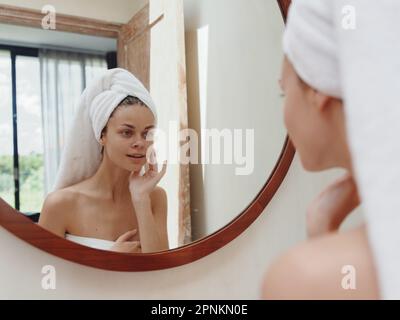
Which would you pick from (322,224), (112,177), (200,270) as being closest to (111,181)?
(112,177)

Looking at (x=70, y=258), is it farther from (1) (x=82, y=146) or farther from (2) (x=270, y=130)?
(2) (x=270, y=130)

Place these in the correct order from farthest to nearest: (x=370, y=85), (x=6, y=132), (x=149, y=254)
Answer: (x=149, y=254)
(x=6, y=132)
(x=370, y=85)

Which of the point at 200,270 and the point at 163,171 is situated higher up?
the point at 163,171

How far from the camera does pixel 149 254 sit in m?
0.70

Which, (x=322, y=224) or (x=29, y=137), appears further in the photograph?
(x=29, y=137)

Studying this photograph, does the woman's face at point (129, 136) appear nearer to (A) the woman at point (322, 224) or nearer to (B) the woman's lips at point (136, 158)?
(B) the woman's lips at point (136, 158)

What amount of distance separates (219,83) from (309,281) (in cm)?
50

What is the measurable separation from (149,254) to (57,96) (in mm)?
308

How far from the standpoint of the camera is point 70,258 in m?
0.64

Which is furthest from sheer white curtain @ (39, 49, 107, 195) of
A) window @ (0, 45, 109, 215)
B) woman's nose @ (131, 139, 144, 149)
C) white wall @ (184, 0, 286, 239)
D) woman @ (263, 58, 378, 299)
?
woman @ (263, 58, 378, 299)

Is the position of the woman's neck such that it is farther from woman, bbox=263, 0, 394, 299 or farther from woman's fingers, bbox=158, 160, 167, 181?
woman, bbox=263, 0, 394, 299

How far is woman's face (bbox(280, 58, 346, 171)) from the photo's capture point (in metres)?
0.41

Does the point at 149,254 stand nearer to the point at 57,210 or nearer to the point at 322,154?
the point at 57,210

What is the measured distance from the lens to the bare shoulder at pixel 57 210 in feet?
2.04
